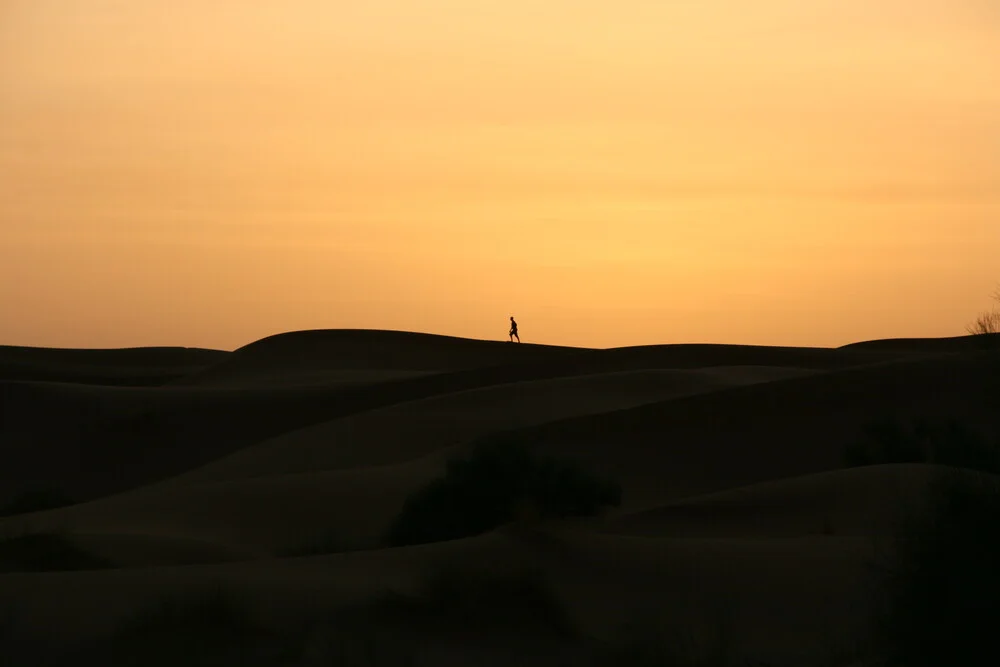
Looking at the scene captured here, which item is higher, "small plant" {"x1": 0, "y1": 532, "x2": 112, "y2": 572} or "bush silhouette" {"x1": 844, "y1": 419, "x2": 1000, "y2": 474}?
"bush silhouette" {"x1": 844, "y1": 419, "x2": 1000, "y2": 474}

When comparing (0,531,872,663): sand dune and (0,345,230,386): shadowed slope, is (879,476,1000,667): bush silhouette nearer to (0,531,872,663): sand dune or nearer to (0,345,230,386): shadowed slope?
(0,531,872,663): sand dune

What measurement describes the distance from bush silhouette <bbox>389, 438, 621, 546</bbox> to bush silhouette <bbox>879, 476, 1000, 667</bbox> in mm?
8994

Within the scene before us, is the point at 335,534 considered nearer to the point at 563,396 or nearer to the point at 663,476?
the point at 663,476

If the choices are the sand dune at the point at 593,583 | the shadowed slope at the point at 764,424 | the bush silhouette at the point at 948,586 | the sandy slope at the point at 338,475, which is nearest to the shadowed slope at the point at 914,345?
the sandy slope at the point at 338,475

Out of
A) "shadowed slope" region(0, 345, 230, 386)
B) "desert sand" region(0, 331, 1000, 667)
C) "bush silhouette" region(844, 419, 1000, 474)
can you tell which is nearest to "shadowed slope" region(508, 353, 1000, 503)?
"desert sand" region(0, 331, 1000, 667)

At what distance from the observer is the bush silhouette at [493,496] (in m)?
20.0

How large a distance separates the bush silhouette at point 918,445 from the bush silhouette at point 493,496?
782cm

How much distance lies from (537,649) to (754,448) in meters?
21.7

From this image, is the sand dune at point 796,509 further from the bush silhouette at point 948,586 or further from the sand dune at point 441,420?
the sand dune at point 441,420

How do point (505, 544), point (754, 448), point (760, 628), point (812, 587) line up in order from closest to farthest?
point (760, 628)
point (812, 587)
point (505, 544)
point (754, 448)

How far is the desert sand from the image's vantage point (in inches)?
502

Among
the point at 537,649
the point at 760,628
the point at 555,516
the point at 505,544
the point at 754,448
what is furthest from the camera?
the point at 754,448

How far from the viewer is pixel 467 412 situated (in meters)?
40.2

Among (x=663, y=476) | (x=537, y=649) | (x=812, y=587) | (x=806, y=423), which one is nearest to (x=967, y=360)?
(x=806, y=423)
